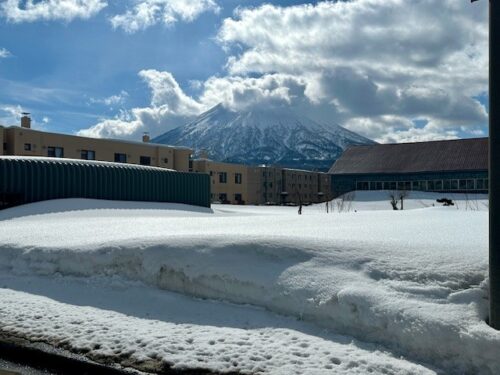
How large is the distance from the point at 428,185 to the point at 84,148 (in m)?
37.1

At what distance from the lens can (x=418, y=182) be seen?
51594 mm

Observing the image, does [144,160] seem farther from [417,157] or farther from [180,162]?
[417,157]

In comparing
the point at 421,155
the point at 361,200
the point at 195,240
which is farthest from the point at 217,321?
the point at 421,155

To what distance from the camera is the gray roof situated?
163ft

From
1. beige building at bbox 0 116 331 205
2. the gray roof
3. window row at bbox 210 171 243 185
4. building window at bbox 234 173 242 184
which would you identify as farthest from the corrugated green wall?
building window at bbox 234 173 242 184

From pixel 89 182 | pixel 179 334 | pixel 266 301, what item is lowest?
pixel 179 334

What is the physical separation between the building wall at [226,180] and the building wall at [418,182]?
500 inches

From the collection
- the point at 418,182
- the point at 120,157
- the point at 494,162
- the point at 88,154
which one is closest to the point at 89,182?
the point at 494,162

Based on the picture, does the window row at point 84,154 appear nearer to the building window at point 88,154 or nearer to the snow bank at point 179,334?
the building window at point 88,154

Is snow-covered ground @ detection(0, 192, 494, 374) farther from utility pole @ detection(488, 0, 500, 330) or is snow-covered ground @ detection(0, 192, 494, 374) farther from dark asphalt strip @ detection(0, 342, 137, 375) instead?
utility pole @ detection(488, 0, 500, 330)

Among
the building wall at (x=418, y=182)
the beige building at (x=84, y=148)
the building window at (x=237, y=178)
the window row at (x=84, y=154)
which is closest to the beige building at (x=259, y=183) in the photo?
the building window at (x=237, y=178)

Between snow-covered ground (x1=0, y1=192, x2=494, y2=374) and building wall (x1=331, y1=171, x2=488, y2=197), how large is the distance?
44829 mm

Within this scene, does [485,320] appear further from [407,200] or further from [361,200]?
[361,200]

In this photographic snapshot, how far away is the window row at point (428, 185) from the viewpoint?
48.4 metres
